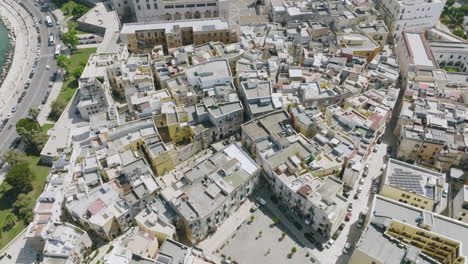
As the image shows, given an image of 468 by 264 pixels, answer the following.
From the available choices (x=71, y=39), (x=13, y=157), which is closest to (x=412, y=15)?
(x=71, y=39)

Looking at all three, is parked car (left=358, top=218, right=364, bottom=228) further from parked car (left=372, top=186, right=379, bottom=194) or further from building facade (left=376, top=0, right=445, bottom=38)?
building facade (left=376, top=0, right=445, bottom=38)

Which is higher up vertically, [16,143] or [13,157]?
[13,157]

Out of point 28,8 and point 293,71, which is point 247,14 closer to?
point 293,71

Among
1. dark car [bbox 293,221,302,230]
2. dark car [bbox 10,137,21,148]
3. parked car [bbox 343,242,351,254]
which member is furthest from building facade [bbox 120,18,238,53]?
parked car [bbox 343,242,351,254]

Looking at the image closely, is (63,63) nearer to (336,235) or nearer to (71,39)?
(71,39)

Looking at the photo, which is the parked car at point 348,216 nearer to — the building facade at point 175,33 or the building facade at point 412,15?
the building facade at point 175,33

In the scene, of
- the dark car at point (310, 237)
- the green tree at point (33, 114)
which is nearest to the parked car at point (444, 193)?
the dark car at point (310, 237)
